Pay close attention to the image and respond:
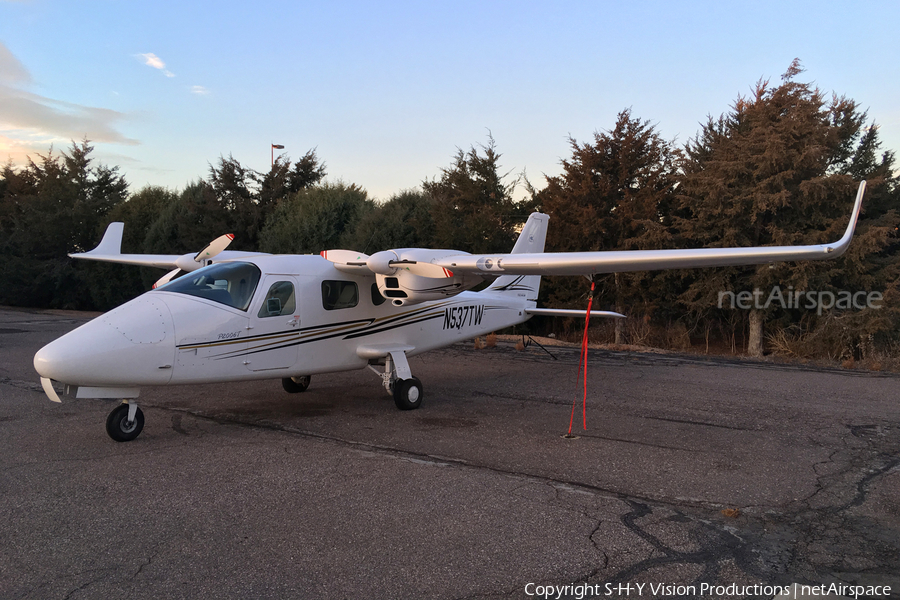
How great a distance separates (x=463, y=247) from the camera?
2067 centimetres

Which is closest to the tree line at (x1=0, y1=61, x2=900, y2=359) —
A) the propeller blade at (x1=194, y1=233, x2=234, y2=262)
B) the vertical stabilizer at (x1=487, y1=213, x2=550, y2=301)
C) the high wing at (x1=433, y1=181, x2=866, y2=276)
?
the vertical stabilizer at (x1=487, y1=213, x2=550, y2=301)

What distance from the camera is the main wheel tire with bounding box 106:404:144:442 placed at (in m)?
7.00

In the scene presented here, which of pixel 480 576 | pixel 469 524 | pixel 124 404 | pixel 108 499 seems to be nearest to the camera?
pixel 480 576

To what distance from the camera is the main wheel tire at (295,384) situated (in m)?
10.4

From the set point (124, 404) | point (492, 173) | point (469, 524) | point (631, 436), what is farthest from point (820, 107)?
point (124, 404)

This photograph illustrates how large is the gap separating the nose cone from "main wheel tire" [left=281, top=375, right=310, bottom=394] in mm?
3342

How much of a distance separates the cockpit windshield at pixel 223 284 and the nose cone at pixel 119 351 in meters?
0.49

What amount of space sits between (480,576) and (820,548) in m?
2.49

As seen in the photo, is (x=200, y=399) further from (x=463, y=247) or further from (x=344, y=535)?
(x=463, y=247)

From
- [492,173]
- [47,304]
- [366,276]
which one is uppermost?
[492,173]

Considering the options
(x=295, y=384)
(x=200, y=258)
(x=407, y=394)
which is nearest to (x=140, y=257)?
(x=200, y=258)

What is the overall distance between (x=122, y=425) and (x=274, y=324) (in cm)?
216

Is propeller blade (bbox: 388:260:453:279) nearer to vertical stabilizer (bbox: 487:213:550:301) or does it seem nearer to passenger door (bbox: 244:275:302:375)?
passenger door (bbox: 244:275:302:375)

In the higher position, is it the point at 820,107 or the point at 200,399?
the point at 820,107
